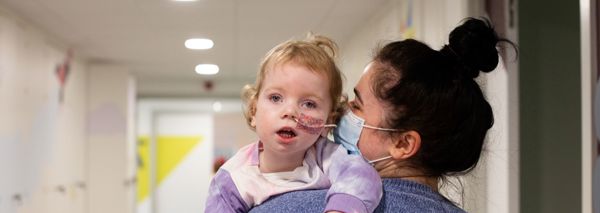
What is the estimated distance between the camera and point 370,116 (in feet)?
3.64

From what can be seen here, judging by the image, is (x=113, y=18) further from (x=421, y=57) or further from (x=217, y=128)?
(x=217, y=128)

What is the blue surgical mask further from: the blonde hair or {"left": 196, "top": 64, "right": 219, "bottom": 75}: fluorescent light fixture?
{"left": 196, "top": 64, "right": 219, "bottom": 75}: fluorescent light fixture

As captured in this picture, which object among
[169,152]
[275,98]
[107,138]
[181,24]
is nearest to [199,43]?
[181,24]

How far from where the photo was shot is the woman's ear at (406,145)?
1058 millimetres

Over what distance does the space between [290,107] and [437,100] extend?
0.91 ft

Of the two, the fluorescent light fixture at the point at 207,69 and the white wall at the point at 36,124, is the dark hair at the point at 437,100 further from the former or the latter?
the fluorescent light fixture at the point at 207,69

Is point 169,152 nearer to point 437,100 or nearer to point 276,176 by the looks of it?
point 276,176

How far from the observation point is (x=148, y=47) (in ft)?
17.6

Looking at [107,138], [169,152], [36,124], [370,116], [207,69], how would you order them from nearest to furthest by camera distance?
[370,116]
[36,124]
[107,138]
[207,69]
[169,152]

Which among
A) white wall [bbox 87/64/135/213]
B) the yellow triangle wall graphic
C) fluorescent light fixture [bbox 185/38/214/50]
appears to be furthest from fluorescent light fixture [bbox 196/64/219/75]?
the yellow triangle wall graphic

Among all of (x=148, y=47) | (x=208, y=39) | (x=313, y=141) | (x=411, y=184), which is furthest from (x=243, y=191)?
(x=148, y=47)

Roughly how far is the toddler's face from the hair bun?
0.78ft

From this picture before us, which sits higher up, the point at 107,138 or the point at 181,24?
the point at 181,24

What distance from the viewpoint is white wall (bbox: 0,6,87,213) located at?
3.62 m
